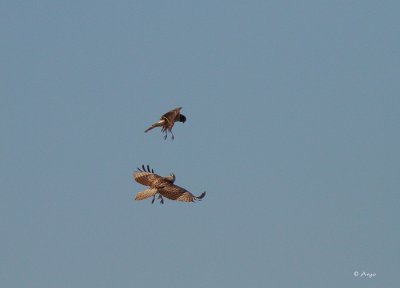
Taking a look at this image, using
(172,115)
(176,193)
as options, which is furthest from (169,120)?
(176,193)

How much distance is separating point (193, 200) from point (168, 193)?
100cm

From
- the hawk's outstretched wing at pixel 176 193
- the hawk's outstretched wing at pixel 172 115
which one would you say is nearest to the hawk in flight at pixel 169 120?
the hawk's outstretched wing at pixel 172 115

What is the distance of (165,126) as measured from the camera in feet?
121

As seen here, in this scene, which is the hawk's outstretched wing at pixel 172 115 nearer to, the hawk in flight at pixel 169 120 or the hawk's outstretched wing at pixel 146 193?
the hawk in flight at pixel 169 120

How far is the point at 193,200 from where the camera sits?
37.4 metres

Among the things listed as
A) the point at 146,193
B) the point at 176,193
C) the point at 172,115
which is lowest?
the point at 146,193

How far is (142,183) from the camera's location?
3878 centimetres

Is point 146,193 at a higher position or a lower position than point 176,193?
lower

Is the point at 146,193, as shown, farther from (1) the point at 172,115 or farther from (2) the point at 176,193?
(1) the point at 172,115

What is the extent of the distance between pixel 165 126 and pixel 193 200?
264cm

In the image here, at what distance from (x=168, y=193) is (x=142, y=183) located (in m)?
1.33

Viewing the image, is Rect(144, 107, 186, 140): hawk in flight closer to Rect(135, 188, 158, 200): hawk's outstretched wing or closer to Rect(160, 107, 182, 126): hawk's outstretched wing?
Rect(160, 107, 182, 126): hawk's outstretched wing

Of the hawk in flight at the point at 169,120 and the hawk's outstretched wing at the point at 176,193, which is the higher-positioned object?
the hawk in flight at the point at 169,120

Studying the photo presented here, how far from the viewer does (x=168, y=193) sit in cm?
3788
